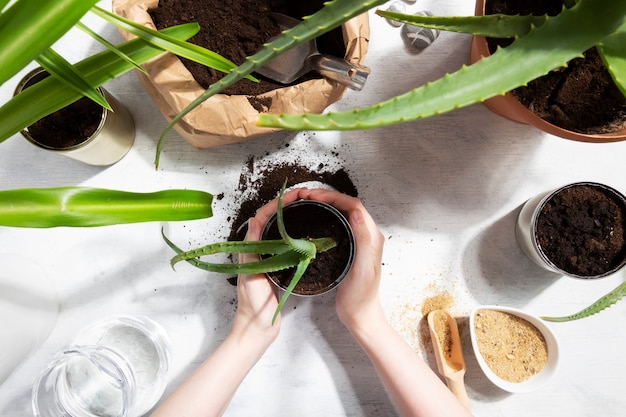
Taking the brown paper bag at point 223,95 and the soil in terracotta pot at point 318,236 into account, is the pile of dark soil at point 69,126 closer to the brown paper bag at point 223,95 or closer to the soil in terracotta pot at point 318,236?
the brown paper bag at point 223,95

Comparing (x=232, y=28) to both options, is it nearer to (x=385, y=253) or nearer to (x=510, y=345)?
(x=385, y=253)

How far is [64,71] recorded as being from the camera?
525 mm

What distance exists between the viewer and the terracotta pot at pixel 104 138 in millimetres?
703

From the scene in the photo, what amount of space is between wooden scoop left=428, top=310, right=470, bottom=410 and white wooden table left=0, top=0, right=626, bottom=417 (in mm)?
27

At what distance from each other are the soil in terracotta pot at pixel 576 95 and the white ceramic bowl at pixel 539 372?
0.33 meters

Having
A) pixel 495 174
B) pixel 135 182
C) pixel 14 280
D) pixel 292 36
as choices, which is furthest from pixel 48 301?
pixel 495 174

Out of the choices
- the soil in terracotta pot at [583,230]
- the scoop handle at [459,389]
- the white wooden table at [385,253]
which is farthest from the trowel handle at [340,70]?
the scoop handle at [459,389]

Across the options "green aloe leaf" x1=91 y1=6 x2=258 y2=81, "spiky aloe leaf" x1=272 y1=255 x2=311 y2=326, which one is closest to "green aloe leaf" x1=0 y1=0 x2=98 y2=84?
"green aloe leaf" x1=91 y1=6 x2=258 y2=81

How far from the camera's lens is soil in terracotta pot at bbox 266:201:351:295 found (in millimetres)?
733

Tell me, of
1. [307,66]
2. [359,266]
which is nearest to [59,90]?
[307,66]

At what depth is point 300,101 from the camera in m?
A: 0.69

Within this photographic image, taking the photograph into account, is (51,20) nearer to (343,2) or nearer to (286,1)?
(343,2)

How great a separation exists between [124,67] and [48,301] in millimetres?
459

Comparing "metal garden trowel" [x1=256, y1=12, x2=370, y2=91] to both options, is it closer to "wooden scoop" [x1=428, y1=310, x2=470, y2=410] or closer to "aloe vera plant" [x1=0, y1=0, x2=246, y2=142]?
"aloe vera plant" [x1=0, y1=0, x2=246, y2=142]
